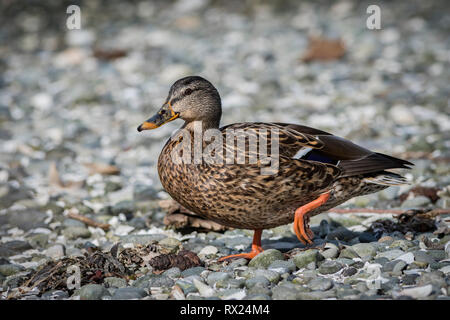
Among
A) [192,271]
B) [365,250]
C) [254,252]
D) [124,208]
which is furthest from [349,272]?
[124,208]

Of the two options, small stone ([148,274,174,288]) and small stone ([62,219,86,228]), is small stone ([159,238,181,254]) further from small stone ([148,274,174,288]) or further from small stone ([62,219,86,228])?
small stone ([62,219,86,228])

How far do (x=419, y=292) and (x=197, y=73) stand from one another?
7.19m

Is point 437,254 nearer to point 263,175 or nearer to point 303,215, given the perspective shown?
point 303,215

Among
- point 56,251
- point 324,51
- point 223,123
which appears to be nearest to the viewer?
point 56,251

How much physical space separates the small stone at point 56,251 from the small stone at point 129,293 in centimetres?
123

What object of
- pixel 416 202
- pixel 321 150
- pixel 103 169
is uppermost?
pixel 321 150

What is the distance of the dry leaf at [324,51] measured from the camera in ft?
35.1

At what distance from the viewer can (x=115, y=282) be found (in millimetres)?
4078

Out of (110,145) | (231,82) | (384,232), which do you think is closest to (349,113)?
(231,82)

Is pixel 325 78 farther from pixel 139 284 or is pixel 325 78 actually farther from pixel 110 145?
pixel 139 284

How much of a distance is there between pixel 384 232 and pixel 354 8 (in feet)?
31.8
